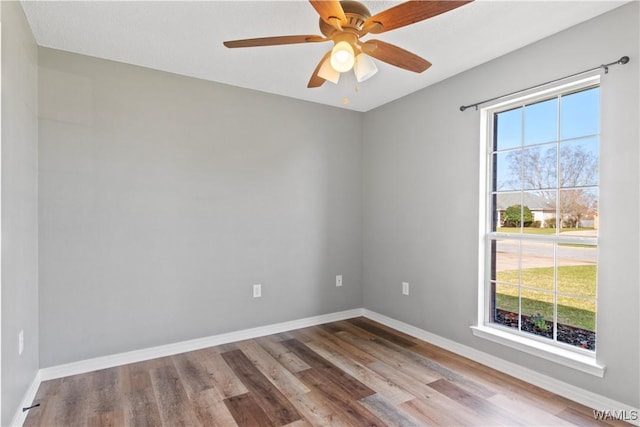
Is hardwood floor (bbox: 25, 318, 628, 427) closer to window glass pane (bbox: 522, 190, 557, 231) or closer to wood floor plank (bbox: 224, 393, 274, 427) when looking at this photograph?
wood floor plank (bbox: 224, 393, 274, 427)

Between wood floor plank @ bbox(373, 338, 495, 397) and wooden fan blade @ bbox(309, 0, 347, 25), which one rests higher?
wooden fan blade @ bbox(309, 0, 347, 25)

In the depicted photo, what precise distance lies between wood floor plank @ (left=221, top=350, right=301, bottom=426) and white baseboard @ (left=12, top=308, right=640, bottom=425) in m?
0.38

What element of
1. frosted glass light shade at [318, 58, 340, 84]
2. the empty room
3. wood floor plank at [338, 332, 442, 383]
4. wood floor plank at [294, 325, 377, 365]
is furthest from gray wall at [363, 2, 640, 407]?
frosted glass light shade at [318, 58, 340, 84]

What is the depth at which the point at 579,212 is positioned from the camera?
7.62ft

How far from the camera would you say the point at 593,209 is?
88.7 inches

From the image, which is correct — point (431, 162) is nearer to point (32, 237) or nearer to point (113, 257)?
point (113, 257)

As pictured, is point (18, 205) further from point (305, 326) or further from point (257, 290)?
point (305, 326)

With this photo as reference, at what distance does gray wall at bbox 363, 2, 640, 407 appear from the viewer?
6.66 feet

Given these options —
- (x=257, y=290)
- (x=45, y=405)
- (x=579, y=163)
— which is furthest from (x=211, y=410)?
(x=579, y=163)

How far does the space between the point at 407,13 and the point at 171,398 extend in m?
2.60

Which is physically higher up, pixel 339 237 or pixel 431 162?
pixel 431 162

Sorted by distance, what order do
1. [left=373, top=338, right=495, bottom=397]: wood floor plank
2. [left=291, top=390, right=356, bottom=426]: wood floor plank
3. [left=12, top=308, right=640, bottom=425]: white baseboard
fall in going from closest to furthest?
[left=291, top=390, right=356, bottom=426]: wood floor plank
[left=12, top=308, right=640, bottom=425]: white baseboard
[left=373, top=338, right=495, bottom=397]: wood floor plank

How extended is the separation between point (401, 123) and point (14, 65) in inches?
119

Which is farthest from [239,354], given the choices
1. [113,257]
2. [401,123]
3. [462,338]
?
[401,123]
